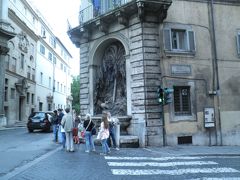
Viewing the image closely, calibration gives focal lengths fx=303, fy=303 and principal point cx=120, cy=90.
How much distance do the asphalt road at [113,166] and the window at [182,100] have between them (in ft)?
12.9

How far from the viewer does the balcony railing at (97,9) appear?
16.7 m

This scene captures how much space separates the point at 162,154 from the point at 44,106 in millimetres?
37864

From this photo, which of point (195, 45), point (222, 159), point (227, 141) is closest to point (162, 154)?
point (222, 159)

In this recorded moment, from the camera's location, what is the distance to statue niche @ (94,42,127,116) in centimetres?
1666

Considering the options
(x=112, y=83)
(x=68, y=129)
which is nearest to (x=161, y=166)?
(x=68, y=129)

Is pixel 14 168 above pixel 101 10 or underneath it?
underneath

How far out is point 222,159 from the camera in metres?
11.3

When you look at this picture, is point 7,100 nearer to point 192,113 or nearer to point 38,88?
point 38,88

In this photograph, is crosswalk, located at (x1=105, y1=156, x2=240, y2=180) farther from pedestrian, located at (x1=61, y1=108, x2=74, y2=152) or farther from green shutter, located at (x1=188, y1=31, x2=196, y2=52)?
green shutter, located at (x1=188, y1=31, x2=196, y2=52)

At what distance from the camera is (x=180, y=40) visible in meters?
16.1

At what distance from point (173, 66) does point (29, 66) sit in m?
29.4

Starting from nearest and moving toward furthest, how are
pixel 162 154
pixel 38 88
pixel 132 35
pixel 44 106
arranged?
pixel 162 154
pixel 132 35
pixel 38 88
pixel 44 106

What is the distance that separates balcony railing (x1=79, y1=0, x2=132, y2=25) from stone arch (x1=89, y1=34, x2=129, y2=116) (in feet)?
5.52

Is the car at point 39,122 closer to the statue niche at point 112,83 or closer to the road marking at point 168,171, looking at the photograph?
the statue niche at point 112,83
